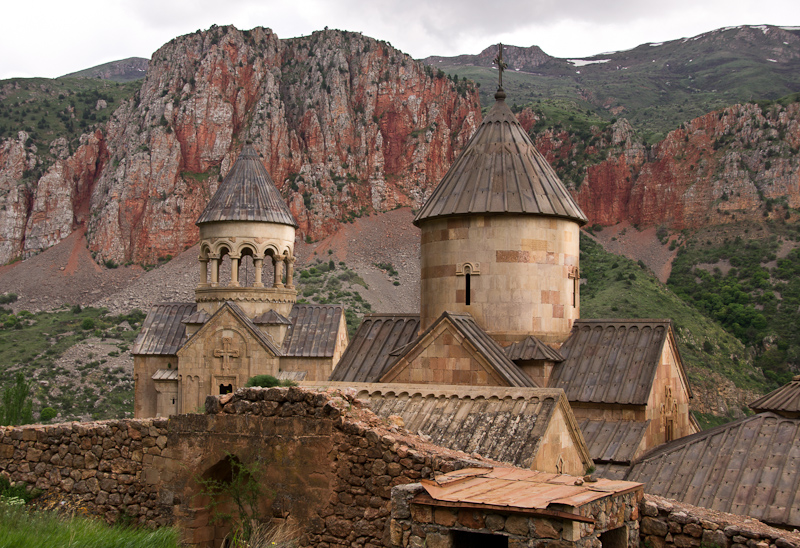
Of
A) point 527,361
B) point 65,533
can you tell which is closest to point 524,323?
point 527,361

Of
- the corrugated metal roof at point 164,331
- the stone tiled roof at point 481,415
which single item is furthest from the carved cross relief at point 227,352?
the stone tiled roof at point 481,415

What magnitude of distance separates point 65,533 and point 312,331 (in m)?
20.4

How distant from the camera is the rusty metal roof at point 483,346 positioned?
10.2 metres

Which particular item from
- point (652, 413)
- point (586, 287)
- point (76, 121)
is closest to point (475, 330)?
point (652, 413)

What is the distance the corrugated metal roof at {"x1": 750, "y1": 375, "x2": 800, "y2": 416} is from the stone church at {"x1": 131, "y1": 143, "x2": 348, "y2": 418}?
54.4ft

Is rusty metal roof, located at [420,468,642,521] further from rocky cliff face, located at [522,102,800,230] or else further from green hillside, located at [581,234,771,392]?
rocky cliff face, located at [522,102,800,230]

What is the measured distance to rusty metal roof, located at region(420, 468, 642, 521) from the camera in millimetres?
4387

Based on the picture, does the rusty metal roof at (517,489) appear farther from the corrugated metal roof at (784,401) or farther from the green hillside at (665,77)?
the green hillside at (665,77)

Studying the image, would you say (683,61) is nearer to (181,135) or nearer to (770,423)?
(181,135)

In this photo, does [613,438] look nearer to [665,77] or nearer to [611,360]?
[611,360]

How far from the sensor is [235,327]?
24719mm

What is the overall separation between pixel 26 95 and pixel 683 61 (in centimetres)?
9140

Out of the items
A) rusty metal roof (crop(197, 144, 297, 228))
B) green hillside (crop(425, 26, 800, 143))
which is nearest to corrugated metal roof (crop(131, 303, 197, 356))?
rusty metal roof (crop(197, 144, 297, 228))

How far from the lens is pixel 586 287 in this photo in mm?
55969
